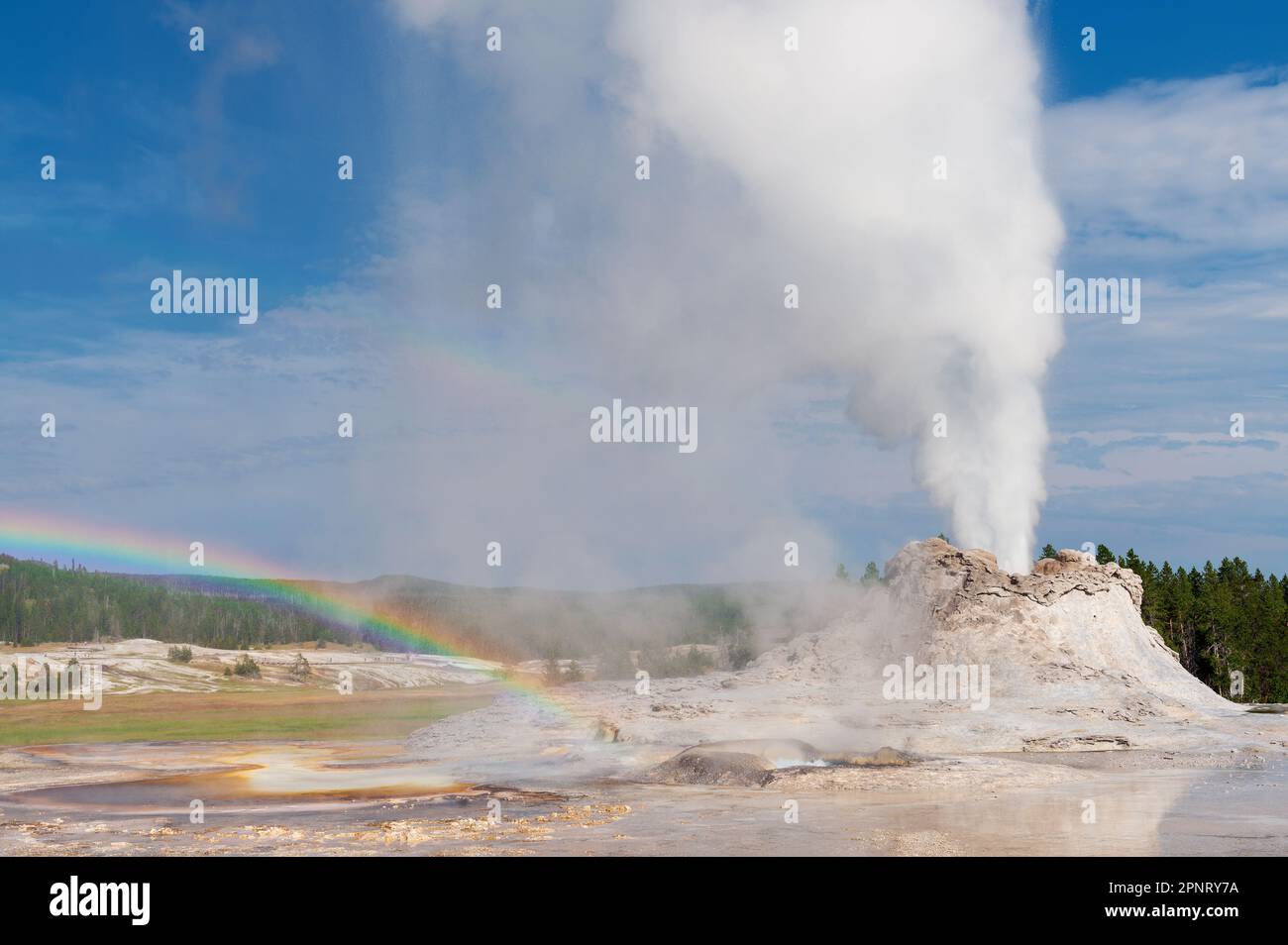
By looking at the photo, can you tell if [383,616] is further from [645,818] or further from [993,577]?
[645,818]

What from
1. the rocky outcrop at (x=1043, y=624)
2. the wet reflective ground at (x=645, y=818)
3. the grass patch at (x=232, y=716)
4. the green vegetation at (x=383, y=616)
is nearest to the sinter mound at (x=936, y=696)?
the rocky outcrop at (x=1043, y=624)

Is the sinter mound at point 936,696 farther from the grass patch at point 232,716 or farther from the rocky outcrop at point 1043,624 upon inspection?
the grass patch at point 232,716

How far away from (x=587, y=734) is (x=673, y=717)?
9.37ft

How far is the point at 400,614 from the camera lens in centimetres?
12244

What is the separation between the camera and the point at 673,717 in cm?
3816

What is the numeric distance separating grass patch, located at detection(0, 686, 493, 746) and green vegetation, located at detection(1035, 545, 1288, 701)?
3537cm

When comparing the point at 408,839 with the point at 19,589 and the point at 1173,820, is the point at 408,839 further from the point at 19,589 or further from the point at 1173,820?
the point at 19,589

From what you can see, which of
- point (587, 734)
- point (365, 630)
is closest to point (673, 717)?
point (587, 734)

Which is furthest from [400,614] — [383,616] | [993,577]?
[993,577]

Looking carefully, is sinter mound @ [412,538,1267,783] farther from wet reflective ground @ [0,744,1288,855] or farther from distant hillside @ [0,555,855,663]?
distant hillside @ [0,555,855,663]

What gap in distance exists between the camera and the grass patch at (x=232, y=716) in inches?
1779

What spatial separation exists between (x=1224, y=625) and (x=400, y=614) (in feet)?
261

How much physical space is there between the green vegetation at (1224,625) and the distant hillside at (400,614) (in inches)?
993
